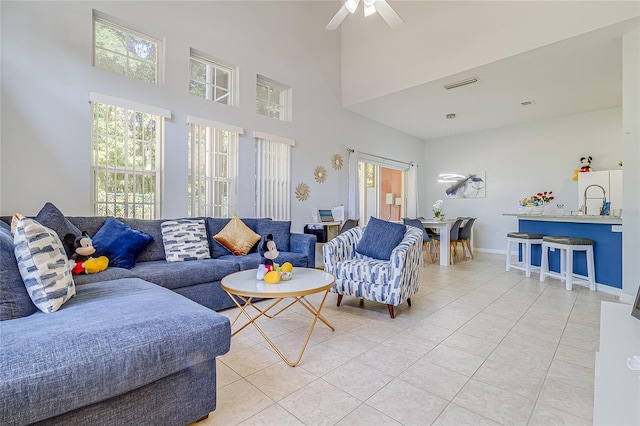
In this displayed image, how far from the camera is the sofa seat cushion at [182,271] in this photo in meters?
2.57

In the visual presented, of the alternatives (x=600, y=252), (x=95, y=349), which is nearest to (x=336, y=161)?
(x=600, y=252)

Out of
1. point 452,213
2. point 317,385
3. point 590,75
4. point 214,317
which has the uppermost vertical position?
point 590,75

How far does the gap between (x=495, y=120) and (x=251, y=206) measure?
5.57 meters

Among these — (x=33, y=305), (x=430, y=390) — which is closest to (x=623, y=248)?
(x=430, y=390)

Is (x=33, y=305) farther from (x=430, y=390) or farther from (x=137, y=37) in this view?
(x=137, y=37)

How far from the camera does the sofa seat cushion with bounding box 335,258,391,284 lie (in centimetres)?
274

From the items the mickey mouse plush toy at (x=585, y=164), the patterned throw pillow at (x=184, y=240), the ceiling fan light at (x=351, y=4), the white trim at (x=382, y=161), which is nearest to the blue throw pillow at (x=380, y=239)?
the patterned throw pillow at (x=184, y=240)

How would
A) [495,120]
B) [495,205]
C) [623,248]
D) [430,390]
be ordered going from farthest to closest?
[495,205] < [495,120] < [623,248] < [430,390]

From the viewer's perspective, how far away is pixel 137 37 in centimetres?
352

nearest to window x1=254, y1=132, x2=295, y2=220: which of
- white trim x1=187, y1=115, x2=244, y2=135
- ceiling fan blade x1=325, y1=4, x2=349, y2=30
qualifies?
white trim x1=187, y1=115, x2=244, y2=135

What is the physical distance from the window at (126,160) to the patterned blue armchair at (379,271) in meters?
2.24

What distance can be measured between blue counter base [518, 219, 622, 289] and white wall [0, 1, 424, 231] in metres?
3.52

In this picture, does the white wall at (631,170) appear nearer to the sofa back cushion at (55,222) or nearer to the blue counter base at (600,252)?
the blue counter base at (600,252)

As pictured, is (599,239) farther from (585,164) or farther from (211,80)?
(211,80)
